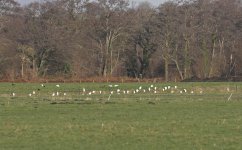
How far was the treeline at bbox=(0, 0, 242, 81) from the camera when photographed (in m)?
103

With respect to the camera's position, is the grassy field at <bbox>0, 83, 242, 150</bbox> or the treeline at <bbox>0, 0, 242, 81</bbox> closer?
the grassy field at <bbox>0, 83, 242, 150</bbox>

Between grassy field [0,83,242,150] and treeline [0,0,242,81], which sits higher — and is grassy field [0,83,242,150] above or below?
below

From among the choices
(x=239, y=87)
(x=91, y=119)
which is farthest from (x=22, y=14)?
(x=91, y=119)

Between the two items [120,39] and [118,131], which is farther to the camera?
[120,39]

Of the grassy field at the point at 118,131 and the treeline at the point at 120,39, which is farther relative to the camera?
the treeline at the point at 120,39

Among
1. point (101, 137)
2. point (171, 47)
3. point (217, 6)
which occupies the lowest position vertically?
point (101, 137)

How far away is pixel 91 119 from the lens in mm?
30891

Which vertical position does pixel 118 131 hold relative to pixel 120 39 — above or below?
below

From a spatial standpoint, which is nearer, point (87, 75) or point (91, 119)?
point (91, 119)

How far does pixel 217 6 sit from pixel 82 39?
23.8 meters

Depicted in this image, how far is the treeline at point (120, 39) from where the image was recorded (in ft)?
339

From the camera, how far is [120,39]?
109 m

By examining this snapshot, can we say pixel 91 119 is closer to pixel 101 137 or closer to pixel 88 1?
pixel 101 137

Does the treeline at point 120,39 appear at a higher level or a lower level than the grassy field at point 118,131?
higher
